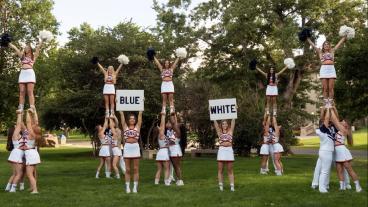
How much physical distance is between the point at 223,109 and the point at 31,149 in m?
5.66

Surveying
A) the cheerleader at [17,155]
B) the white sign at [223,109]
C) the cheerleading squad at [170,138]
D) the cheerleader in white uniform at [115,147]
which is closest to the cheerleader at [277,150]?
the cheerleading squad at [170,138]

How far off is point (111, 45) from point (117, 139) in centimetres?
1735

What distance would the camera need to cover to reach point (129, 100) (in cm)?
1442

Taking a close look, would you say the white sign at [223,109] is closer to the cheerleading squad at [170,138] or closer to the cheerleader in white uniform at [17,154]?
the cheerleading squad at [170,138]

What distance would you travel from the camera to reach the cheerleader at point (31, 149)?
1380cm

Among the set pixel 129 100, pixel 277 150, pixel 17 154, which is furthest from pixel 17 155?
pixel 277 150

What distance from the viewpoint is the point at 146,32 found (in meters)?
40.1

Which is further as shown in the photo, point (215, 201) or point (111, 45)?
point (111, 45)

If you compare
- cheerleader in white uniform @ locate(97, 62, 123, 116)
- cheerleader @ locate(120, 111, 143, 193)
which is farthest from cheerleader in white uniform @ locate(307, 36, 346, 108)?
cheerleader in white uniform @ locate(97, 62, 123, 116)

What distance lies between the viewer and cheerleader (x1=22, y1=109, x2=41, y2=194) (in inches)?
543

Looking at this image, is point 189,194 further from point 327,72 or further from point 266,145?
point 266,145

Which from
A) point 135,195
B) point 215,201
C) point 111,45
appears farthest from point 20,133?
point 111,45

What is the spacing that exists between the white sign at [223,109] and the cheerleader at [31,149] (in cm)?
514

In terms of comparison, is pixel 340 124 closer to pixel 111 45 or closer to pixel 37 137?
pixel 37 137
